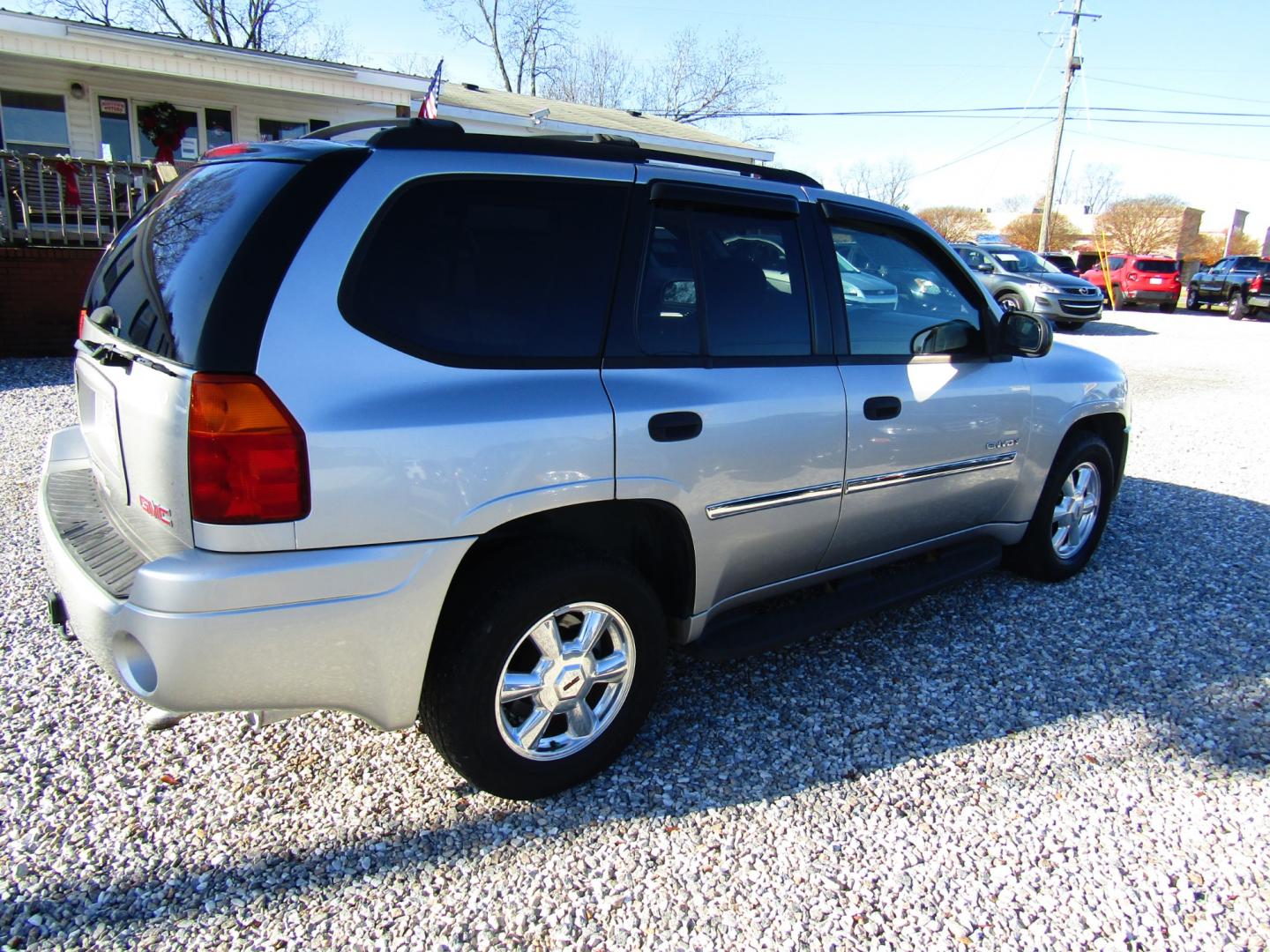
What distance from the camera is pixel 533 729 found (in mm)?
2566

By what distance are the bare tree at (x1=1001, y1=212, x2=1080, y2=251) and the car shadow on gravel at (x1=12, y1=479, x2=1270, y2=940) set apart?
148 feet

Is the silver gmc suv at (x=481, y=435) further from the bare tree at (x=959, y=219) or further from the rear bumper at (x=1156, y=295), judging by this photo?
the bare tree at (x=959, y=219)

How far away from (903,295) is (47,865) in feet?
11.3

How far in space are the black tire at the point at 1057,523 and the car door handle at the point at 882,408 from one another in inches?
52.1

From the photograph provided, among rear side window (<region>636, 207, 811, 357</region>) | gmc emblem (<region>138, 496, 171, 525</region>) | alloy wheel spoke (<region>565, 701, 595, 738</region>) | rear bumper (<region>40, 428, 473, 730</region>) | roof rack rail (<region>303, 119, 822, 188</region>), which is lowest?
alloy wheel spoke (<region>565, 701, 595, 738</region>)

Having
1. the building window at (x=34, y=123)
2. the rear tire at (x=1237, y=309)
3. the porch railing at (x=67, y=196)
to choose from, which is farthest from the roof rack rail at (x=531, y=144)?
the rear tire at (x=1237, y=309)

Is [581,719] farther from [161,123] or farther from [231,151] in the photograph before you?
[161,123]

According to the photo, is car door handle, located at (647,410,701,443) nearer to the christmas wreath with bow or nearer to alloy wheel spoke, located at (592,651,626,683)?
alloy wheel spoke, located at (592,651,626,683)

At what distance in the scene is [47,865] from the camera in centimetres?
228

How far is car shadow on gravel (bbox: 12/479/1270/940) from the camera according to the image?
233 centimetres

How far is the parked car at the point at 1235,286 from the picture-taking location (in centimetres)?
2341

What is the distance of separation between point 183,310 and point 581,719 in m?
1.59

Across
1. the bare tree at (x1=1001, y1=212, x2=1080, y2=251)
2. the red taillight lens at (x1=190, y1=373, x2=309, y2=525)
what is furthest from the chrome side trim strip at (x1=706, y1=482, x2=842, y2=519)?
the bare tree at (x1=1001, y1=212, x2=1080, y2=251)

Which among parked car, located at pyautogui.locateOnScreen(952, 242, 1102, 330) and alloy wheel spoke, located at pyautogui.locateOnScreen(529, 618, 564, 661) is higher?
parked car, located at pyautogui.locateOnScreen(952, 242, 1102, 330)
